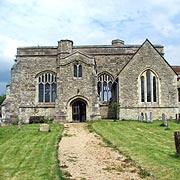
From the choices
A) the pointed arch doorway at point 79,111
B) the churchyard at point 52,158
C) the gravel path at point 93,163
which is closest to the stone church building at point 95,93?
the pointed arch doorway at point 79,111

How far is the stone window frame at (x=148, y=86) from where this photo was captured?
112ft

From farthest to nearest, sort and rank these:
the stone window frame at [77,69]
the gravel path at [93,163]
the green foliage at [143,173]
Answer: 1. the stone window frame at [77,69]
2. the gravel path at [93,163]
3. the green foliage at [143,173]

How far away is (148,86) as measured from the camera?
3453cm

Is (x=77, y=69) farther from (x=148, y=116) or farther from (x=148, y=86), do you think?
(x=148, y=116)

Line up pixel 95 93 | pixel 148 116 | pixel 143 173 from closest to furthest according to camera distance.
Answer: pixel 143 173 < pixel 148 116 < pixel 95 93

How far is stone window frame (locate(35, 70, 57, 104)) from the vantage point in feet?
124

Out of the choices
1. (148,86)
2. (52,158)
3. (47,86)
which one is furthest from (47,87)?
(52,158)

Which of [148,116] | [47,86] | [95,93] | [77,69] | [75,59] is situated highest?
[75,59]

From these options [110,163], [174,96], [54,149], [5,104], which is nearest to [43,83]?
[5,104]

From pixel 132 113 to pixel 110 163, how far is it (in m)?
22.2

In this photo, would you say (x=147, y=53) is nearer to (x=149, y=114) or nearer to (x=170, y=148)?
(x=149, y=114)

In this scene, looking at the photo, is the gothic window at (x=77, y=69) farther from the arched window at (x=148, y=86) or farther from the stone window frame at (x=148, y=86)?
the arched window at (x=148, y=86)

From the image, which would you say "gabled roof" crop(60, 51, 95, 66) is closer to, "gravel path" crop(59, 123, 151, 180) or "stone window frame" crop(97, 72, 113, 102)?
"stone window frame" crop(97, 72, 113, 102)

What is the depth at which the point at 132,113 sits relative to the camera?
33.8m
